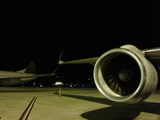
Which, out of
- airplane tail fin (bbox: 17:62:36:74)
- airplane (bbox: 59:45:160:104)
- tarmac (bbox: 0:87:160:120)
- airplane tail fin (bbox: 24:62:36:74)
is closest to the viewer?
airplane (bbox: 59:45:160:104)

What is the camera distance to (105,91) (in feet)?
16.9

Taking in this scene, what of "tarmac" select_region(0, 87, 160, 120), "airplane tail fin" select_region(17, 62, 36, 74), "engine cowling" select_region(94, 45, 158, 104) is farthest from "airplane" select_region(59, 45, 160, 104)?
"airplane tail fin" select_region(17, 62, 36, 74)

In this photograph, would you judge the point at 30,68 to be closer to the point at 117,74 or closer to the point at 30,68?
the point at 30,68

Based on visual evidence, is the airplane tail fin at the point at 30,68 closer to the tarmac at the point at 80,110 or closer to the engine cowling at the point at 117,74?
the tarmac at the point at 80,110

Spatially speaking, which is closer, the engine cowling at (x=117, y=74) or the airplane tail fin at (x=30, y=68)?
the engine cowling at (x=117, y=74)

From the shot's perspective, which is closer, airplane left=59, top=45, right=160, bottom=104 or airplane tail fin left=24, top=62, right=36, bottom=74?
airplane left=59, top=45, right=160, bottom=104

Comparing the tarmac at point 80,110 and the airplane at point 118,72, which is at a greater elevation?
the airplane at point 118,72

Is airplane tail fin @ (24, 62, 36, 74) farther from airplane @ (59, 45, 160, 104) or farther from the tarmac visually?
airplane @ (59, 45, 160, 104)

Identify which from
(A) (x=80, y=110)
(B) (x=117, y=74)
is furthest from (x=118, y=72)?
(A) (x=80, y=110)

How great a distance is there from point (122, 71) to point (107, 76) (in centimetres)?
50

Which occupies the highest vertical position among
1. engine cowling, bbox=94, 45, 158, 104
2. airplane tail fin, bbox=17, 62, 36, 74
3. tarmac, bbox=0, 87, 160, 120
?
airplane tail fin, bbox=17, 62, 36, 74

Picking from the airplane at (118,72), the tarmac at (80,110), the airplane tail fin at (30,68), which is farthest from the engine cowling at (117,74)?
the airplane tail fin at (30,68)

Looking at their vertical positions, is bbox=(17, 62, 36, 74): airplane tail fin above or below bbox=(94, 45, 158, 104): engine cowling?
above

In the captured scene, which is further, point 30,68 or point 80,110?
point 30,68
